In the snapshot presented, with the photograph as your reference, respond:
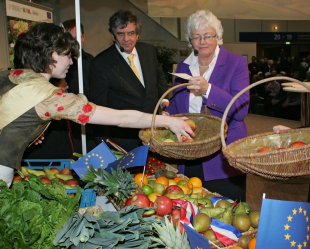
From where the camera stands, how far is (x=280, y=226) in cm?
100

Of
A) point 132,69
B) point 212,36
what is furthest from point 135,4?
point 212,36

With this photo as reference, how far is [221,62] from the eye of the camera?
7.12 ft

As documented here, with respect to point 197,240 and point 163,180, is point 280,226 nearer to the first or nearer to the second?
point 197,240

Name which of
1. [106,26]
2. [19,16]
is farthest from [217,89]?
[106,26]

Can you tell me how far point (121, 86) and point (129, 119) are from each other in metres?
0.99

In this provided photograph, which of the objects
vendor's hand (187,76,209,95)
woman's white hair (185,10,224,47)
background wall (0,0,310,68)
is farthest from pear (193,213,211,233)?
background wall (0,0,310,68)

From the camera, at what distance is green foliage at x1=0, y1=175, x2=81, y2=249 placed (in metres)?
1.13

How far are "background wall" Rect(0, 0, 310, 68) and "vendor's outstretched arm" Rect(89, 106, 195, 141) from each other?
251 cm

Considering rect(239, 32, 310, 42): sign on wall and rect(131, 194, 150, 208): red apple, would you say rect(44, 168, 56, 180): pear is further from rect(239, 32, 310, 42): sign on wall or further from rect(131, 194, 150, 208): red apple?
rect(239, 32, 310, 42): sign on wall

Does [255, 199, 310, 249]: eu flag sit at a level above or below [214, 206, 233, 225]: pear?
above

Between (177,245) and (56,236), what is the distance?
0.41m

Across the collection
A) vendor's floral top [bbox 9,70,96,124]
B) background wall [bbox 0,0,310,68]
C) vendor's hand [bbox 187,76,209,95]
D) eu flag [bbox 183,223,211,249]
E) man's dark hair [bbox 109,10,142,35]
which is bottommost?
eu flag [bbox 183,223,211,249]

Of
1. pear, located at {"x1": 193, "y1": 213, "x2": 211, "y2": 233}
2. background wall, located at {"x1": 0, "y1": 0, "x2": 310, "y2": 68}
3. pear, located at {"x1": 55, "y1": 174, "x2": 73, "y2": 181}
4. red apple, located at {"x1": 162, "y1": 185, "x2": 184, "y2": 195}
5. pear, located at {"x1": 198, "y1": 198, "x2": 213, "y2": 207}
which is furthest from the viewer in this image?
background wall, located at {"x1": 0, "y1": 0, "x2": 310, "y2": 68}

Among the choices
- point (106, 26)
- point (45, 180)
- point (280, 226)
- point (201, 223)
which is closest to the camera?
point (280, 226)
